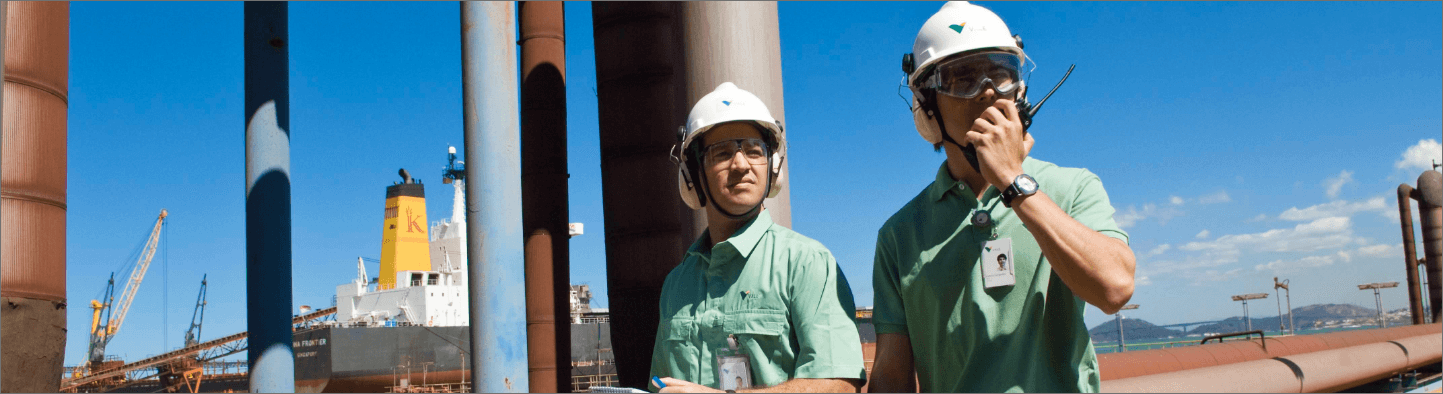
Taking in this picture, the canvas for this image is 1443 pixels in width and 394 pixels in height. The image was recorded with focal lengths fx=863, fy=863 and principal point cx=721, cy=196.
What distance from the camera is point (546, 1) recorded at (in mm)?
11367

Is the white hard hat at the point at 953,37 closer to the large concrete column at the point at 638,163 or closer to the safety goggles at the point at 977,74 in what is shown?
the safety goggles at the point at 977,74

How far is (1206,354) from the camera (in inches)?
487

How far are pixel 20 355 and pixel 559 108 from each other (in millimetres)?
6527

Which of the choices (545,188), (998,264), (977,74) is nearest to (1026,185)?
(998,264)

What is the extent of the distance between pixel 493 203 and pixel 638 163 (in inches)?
136

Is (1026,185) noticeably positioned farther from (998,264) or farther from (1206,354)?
(1206,354)

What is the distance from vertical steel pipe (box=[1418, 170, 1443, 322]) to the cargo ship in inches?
1010

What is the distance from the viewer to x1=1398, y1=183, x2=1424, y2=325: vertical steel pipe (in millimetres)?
28828

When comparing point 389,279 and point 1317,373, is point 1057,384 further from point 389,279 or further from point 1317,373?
point 389,279

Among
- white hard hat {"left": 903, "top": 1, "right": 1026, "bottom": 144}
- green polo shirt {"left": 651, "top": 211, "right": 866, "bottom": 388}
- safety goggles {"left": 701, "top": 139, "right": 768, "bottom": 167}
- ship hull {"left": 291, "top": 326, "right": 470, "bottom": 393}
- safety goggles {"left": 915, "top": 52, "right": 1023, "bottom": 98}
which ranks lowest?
ship hull {"left": 291, "top": 326, "right": 470, "bottom": 393}

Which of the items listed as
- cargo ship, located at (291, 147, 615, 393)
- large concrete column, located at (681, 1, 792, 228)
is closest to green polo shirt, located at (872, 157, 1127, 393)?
large concrete column, located at (681, 1, 792, 228)

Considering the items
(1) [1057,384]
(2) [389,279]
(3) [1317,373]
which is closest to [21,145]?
(1) [1057,384]

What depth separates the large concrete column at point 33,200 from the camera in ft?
19.0

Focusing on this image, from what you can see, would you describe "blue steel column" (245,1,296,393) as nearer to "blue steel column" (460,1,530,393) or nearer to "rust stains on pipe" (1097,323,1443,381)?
"blue steel column" (460,1,530,393)
